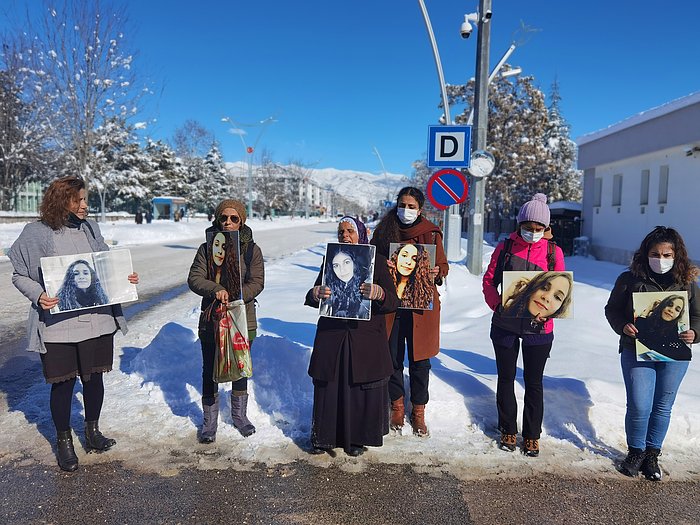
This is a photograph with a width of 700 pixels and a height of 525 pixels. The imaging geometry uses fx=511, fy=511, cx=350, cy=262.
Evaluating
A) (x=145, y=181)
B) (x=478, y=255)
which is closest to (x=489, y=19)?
(x=478, y=255)

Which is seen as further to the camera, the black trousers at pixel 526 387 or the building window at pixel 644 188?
the building window at pixel 644 188

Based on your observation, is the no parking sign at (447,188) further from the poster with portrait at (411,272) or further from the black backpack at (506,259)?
the poster with portrait at (411,272)

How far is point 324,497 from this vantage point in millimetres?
3303

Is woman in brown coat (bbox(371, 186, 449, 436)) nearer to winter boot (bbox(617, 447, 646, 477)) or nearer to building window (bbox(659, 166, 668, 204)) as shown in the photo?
winter boot (bbox(617, 447, 646, 477))

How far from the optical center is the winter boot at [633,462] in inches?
143

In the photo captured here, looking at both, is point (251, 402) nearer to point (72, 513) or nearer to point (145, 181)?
point (72, 513)

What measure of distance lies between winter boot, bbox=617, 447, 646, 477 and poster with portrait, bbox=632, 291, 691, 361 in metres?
0.71

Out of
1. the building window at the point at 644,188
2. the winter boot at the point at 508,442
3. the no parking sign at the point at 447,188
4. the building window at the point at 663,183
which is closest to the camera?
the winter boot at the point at 508,442

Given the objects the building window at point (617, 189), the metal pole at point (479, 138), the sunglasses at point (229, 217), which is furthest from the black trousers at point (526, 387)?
the building window at point (617, 189)

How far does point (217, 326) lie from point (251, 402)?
110 centimetres

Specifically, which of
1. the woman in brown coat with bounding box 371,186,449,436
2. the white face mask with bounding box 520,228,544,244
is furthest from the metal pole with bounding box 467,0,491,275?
the white face mask with bounding box 520,228,544,244

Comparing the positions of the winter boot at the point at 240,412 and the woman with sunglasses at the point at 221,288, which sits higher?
the woman with sunglasses at the point at 221,288

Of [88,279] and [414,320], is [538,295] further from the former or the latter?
[88,279]

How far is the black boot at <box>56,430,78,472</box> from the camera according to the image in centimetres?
362
